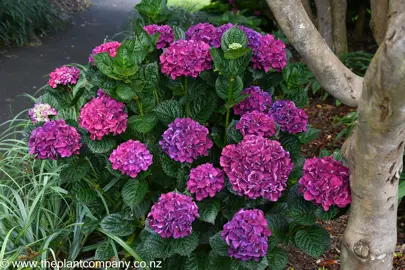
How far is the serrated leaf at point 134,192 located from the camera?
1966 mm

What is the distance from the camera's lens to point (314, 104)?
4.71m

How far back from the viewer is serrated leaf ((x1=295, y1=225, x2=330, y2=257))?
187 cm

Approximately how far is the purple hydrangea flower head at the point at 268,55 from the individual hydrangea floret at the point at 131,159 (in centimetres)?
69

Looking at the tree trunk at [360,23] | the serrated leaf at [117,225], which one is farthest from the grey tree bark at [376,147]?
the tree trunk at [360,23]

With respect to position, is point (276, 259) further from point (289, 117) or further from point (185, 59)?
point (185, 59)

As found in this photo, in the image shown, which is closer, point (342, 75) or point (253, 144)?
point (253, 144)

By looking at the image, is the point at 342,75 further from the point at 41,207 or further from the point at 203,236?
the point at 41,207

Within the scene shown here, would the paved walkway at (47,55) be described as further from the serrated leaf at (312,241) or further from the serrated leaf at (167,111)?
the serrated leaf at (312,241)

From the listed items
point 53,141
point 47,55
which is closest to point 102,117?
point 53,141

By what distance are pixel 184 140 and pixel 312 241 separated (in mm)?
626

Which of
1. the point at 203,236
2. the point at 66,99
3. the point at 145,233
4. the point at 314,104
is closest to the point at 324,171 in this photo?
the point at 203,236

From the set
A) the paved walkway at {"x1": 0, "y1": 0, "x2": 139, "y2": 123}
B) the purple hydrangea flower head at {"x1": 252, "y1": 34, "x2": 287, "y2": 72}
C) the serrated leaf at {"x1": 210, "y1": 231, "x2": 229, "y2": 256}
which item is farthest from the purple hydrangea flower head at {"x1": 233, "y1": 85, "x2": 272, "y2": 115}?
the paved walkway at {"x1": 0, "y1": 0, "x2": 139, "y2": 123}

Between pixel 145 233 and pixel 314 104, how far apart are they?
3.01 meters

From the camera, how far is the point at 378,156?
5.35ft
